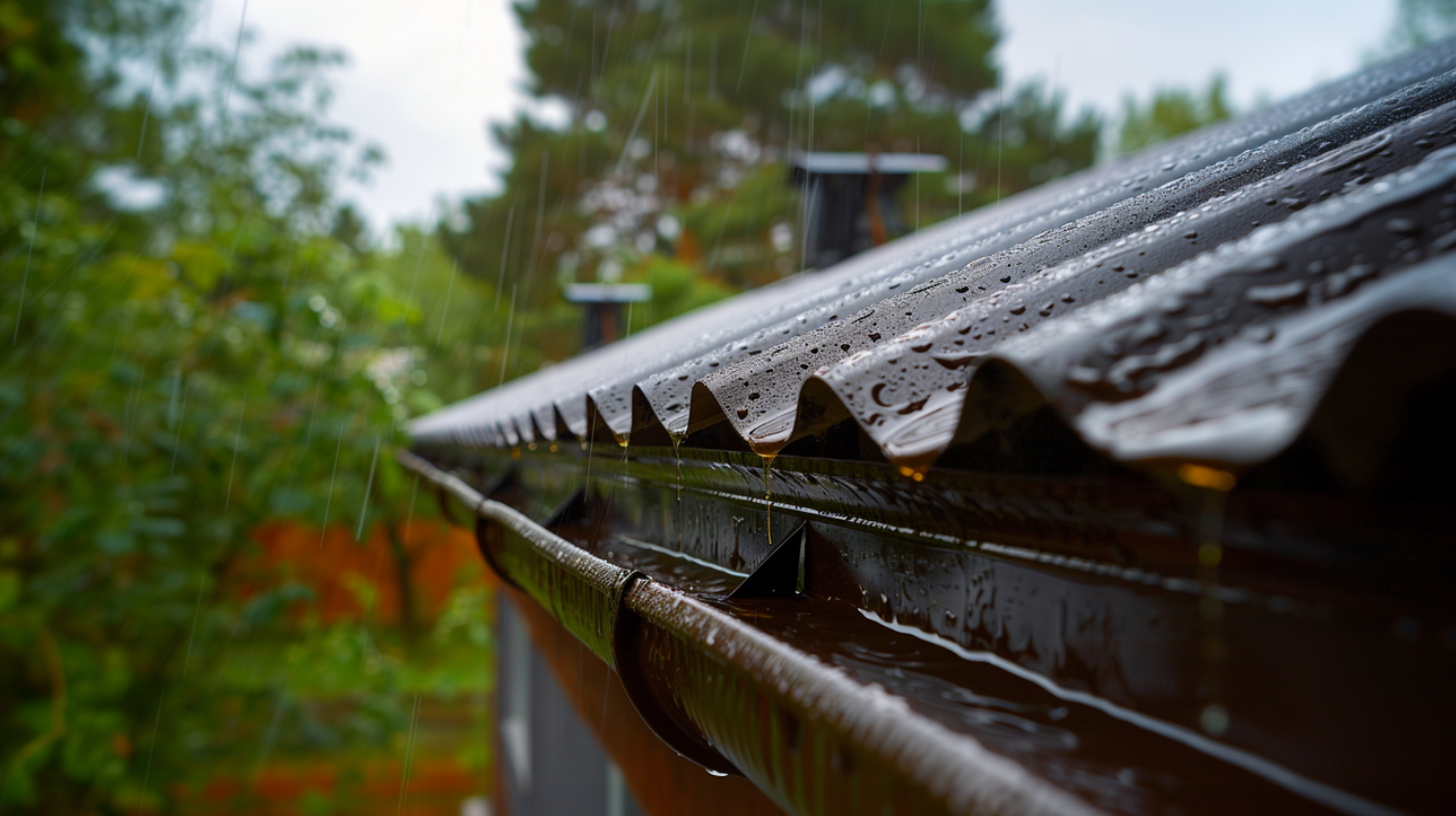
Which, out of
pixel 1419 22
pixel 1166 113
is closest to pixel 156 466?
pixel 1419 22

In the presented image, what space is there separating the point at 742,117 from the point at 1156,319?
1633 centimetres

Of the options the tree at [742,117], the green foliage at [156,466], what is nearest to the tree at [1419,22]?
the tree at [742,117]

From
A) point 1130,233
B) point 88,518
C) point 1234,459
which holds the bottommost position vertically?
point 88,518

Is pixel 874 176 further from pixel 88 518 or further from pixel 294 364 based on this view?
pixel 88 518

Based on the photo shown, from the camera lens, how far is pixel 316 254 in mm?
5676

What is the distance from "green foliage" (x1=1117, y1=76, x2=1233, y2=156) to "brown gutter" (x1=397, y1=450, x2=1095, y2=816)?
3154 cm

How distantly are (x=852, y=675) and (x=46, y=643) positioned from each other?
18.4ft

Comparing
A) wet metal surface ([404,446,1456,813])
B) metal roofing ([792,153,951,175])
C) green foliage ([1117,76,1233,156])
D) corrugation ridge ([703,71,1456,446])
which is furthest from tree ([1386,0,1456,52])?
wet metal surface ([404,446,1456,813])

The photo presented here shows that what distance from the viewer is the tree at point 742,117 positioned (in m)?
15.6

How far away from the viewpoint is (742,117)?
16.1 m

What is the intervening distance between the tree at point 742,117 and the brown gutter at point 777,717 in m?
14.2

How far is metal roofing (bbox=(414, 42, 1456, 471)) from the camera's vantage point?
0.51m

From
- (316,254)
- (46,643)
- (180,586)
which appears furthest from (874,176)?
(46,643)

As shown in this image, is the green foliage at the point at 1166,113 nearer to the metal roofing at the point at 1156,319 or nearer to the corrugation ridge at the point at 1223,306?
the metal roofing at the point at 1156,319
